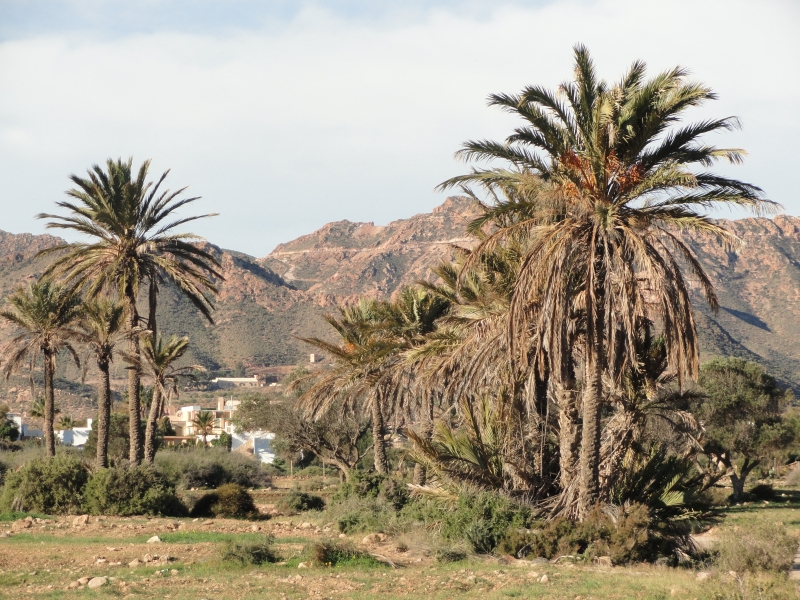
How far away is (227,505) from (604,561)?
1563 cm

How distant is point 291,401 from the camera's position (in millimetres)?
49625

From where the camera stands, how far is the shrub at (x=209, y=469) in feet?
134

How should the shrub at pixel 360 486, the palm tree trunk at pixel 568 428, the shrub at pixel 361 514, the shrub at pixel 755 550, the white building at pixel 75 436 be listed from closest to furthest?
the shrub at pixel 755 550 → the palm tree trunk at pixel 568 428 → the shrub at pixel 361 514 → the shrub at pixel 360 486 → the white building at pixel 75 436

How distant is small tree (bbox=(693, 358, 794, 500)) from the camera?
4312cm

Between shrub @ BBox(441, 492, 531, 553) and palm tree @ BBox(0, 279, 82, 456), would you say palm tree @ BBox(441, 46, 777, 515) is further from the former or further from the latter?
palm tree @ BBox(0, 279, 82, 456)

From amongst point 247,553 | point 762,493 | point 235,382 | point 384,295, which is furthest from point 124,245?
point 384,295

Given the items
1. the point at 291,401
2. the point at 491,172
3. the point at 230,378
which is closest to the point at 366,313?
the point at 491,172

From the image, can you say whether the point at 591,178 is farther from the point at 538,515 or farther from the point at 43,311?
the point at 43,311

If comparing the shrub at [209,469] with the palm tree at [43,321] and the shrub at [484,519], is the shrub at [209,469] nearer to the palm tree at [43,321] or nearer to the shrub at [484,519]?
the palm tree at [43,321]

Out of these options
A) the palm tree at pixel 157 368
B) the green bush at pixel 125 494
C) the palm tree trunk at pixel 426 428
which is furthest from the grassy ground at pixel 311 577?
the palm tree at pixel 157 368

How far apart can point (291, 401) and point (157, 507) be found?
23837 mm

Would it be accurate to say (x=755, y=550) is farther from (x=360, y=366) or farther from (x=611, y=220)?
(x=360, y=366)

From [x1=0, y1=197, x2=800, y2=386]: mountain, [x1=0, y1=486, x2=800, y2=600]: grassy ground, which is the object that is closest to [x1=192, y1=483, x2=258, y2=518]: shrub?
[x1=0, y1=486, x2=800, y2=600]: grassy ground

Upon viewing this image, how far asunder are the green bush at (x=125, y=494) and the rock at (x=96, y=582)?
13432 mm
